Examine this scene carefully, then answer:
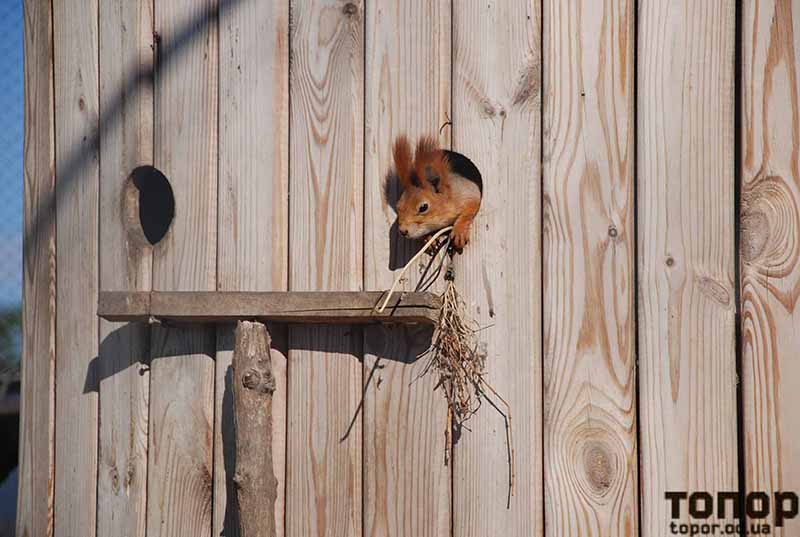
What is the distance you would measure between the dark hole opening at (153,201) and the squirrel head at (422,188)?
664mm

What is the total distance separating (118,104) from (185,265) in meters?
0.46

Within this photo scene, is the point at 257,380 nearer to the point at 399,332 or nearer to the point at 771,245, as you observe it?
the point at 399,332

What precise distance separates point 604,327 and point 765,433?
37cm

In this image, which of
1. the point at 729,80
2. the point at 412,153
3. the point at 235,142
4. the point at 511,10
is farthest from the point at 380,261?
the point at 729,80

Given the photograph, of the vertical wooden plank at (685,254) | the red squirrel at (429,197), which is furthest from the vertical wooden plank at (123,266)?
the vertical wooden plank at (685,254)

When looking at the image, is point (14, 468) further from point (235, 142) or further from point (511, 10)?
point (511, 10)

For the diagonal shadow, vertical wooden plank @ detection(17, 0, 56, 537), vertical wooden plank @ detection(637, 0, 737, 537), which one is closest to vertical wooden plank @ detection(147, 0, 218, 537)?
the diagonal shadow

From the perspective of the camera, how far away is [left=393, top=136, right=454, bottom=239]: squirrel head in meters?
1.84

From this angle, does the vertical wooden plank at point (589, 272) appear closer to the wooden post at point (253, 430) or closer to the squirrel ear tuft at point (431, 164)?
the squirrel ear tuft at point (431, 164)

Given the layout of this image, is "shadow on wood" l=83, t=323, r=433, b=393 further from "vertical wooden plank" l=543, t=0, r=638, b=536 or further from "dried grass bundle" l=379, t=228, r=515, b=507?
"vertical wooden plank" l=543, t=0, r=638, b=536

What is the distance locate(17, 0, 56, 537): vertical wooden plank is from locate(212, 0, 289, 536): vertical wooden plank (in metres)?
0.52

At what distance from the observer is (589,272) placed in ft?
5.84

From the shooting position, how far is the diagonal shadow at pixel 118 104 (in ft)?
6.82

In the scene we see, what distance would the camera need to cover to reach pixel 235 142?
2033 mm
